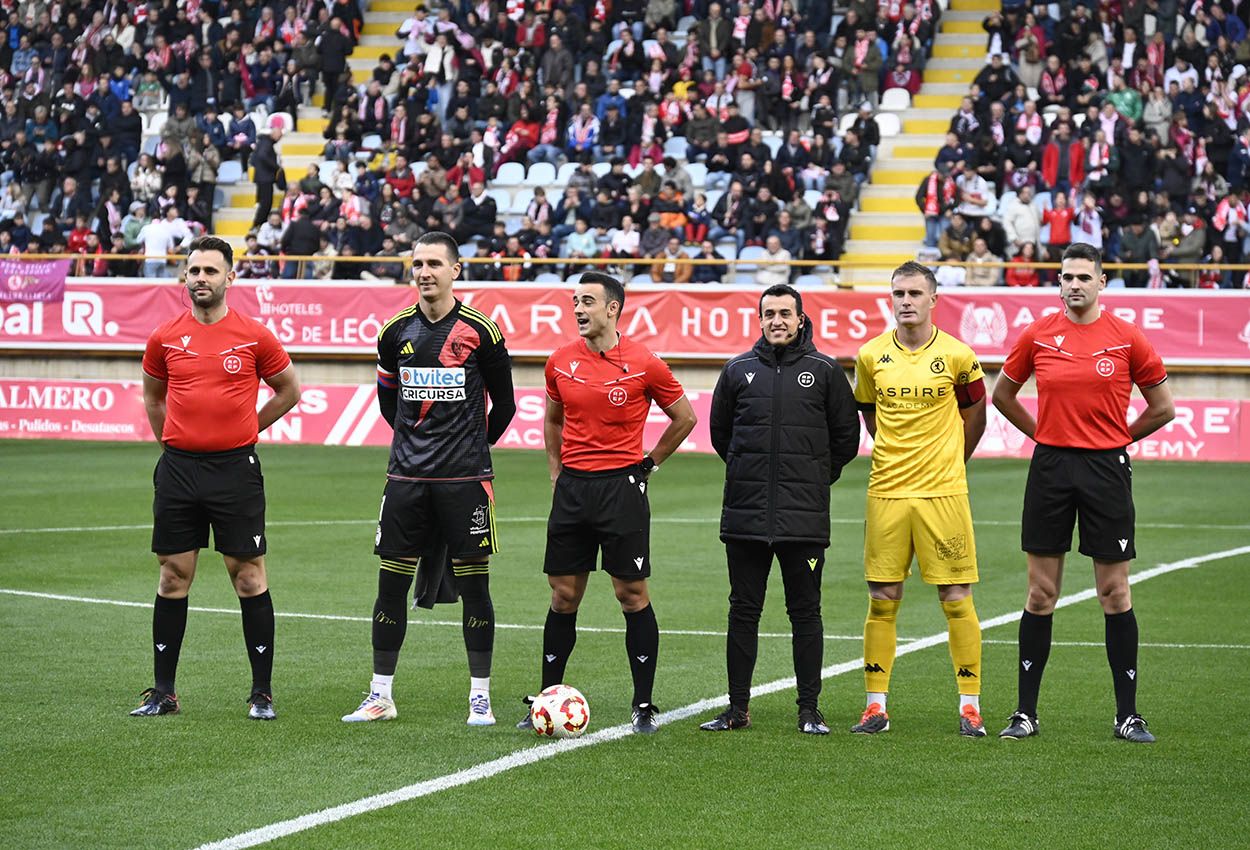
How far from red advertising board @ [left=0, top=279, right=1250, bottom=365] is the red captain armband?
18103 mm

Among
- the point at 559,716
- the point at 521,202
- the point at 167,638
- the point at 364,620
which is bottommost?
the point at 364,620

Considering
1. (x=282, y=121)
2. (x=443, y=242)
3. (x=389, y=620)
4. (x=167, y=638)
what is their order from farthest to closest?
(x=282, y=121)
(x=167, y=638)
(x=389, y=620)
(x=443, y=242)

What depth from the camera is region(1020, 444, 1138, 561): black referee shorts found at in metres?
8.25

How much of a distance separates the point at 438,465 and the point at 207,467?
1134 millimetres

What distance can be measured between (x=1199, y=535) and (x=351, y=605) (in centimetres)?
897

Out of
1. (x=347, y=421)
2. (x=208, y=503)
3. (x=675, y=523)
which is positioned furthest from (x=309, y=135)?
(x=208, y=503)

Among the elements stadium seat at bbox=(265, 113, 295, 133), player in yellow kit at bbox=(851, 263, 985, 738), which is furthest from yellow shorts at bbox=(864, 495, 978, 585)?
stadium seat at bbox=(265, 113, 295, 133)

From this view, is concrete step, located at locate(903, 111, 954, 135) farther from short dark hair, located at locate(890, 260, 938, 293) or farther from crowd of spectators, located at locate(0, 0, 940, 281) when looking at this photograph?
short dark hair, located at locate(890, 260, 938, 293)

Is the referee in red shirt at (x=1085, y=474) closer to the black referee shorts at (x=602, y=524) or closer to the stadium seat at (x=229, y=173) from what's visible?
the black referee shorts at (x=602, y=524)

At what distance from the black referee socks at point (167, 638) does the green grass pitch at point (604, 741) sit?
20 cm

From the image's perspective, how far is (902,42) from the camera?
3216 centimetres

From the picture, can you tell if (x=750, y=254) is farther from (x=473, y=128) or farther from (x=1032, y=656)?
(x=1032, y=656)

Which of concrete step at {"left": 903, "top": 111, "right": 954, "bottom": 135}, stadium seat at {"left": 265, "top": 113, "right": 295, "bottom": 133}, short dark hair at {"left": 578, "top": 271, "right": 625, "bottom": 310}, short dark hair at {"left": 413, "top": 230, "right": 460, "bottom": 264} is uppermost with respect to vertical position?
concrete step at {"left": 903, "top": 111, "right": 954, "bottom": 135}

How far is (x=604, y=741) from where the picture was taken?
26.3 ft
